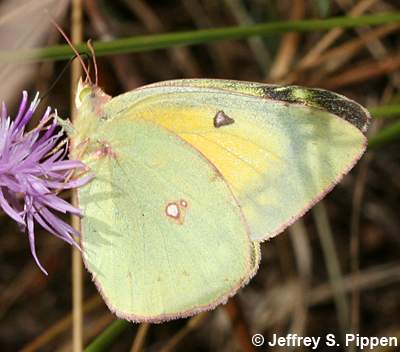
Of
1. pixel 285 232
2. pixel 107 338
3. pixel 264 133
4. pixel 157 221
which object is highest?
pixel 285 232

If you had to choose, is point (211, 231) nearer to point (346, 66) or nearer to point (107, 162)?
point (107, 162)

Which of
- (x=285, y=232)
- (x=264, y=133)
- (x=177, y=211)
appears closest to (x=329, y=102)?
(x=264, y=133)

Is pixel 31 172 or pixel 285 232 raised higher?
pixel 285 232

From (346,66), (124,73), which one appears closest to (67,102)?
(124,73)

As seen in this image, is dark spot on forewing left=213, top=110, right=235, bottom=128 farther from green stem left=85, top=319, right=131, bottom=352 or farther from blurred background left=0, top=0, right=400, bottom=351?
blurred background left=0, top=0, right=400, bottom=351

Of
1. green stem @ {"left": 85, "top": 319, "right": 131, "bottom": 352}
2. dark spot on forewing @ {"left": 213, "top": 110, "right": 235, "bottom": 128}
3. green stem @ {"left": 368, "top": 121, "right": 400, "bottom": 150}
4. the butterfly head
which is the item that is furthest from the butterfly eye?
green stem @ {"left": 368, "top": 121, "right": 400, "bottom": 150}

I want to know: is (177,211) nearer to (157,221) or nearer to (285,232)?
(157,221)

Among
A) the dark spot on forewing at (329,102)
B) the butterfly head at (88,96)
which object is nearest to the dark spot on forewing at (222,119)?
the dark spot on forewing at (329,102)
